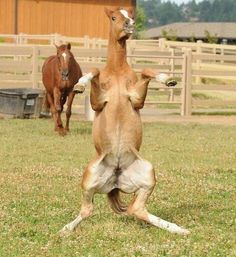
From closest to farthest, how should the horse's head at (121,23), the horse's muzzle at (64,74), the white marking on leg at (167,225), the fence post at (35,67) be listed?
1. the white marking on leg at (167,225)
2. the horse's head at (121,23)
3. the horse's muzzle at (64,74)
4. the fence post at (35,67)

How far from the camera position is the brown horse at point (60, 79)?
15.8 m

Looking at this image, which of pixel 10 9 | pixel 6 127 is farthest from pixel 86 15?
pixel 6 127

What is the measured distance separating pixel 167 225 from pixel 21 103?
40.5 feet

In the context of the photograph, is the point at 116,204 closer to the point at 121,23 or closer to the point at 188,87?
the point at 121,23

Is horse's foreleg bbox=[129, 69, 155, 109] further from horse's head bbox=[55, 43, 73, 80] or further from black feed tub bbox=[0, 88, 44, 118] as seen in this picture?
black feed tub bbox=[0, 88, 44, 118]

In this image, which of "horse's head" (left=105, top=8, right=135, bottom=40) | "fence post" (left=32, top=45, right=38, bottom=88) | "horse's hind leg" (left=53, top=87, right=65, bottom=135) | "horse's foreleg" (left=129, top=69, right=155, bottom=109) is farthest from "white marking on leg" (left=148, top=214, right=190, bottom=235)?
"fence post" (left=32, top=45, right=38, bottom=88)

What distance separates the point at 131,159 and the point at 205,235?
93cm

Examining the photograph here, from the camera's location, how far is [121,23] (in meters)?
7.27

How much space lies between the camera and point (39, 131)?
1652cm

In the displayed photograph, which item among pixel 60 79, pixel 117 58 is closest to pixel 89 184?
pixel 117 58

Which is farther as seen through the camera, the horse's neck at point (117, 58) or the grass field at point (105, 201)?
the horse's neck at point (117, 58)

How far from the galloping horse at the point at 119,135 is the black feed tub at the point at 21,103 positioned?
1193cm

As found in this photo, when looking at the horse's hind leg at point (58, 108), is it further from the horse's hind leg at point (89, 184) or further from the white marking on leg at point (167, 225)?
the white marking on leg at point (167, 225)

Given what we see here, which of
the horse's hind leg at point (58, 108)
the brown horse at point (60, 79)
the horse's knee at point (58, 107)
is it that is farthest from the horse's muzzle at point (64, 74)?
the horse's knee at point (58, 107)
